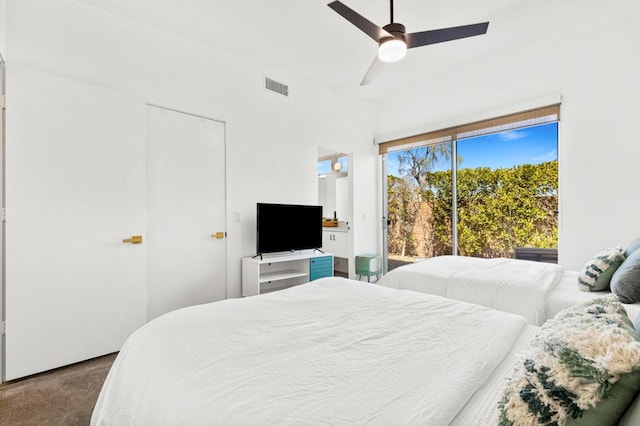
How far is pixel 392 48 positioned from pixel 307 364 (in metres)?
2.23

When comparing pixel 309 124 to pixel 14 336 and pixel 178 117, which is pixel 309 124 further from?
pixel 14 336

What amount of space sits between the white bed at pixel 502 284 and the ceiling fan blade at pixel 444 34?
188cm

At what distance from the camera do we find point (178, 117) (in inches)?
126

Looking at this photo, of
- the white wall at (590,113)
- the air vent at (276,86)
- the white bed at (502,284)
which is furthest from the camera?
the air vent at (276,86)

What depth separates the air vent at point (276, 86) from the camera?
3908mm

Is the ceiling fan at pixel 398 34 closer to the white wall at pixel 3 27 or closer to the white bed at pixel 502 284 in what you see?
the white bed at pixel 502 284

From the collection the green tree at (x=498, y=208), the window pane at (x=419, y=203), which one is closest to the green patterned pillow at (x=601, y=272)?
the green tree at (x=498, y=208)

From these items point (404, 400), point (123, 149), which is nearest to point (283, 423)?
point (404, 400)

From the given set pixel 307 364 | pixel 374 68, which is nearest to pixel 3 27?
pixel 374 68

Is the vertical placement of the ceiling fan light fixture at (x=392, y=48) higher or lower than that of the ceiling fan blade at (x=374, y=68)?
lower

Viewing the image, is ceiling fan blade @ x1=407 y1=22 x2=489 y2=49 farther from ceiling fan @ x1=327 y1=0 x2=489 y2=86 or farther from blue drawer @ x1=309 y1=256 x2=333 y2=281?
blue drawer @ x1=309 y1=256 x2=333 y2=281

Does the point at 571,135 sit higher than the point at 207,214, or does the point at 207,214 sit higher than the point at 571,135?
the point at 571,135

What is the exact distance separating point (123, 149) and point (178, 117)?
0.67 m

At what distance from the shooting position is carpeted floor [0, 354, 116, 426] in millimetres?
1831
